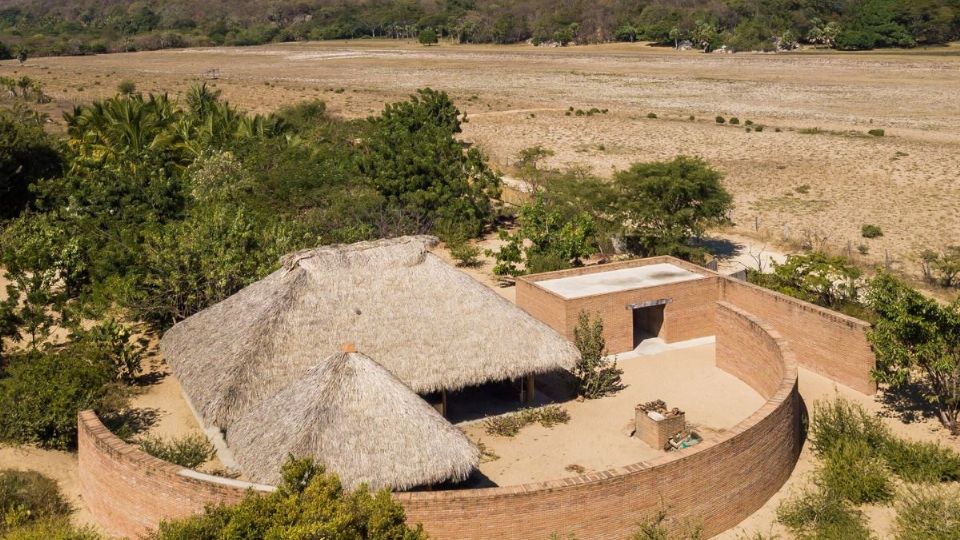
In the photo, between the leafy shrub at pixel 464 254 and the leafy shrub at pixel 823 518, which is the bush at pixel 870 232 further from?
the leafy shrub at pixel 823 518

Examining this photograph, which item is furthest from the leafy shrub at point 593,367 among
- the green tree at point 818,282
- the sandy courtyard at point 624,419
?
the green tree at point 818,282

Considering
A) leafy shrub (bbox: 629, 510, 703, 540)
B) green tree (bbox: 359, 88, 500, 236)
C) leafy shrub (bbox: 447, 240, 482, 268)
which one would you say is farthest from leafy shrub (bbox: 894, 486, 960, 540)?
green tree (bbox: 359, 88, 500, 236)

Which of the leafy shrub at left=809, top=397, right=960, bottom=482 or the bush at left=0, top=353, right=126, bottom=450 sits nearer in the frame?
the leafy shrub at left=809, top=397, right=960, bottom=482

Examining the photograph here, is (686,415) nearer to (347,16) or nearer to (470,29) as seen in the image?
(470,29)

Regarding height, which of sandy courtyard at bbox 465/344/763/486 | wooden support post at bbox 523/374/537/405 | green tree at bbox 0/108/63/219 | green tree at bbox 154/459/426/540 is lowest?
sandy courtyard at bbox 465/344/763/486

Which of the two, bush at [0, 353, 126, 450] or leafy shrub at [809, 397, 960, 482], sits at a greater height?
bush at [0, 353, 126, 450]

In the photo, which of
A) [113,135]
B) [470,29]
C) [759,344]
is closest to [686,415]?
[759,344]

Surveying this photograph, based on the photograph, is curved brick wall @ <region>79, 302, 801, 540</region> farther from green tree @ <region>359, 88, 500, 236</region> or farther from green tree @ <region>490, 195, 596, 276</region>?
green tree @ <region>359, 88, 500, 236</region>

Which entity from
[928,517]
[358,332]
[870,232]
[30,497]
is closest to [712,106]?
[870,232]
